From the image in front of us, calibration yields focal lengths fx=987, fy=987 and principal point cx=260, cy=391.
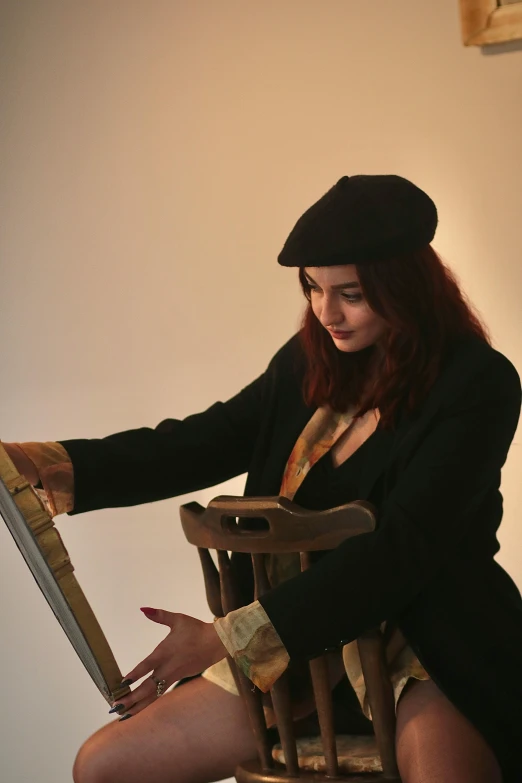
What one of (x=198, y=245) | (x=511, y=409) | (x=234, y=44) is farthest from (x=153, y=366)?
(x=511, y=409)

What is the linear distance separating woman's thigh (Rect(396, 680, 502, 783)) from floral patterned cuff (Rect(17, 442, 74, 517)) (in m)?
0.55

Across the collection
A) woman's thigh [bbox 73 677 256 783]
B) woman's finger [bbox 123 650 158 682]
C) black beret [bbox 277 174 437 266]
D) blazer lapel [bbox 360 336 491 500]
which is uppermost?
black beret [bbox 277 174 437 266]

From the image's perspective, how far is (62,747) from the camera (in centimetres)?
230

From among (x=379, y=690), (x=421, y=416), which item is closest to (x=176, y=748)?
(x=379, y=690)

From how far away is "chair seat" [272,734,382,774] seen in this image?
124 centimetres

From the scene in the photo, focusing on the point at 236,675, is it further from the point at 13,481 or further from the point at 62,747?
the point at 62,747

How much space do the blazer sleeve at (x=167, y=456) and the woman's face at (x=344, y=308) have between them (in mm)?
271

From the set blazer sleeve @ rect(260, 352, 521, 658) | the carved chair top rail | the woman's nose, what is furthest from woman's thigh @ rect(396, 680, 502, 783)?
the woman's nose

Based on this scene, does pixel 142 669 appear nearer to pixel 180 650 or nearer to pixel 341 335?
pixel 180 650

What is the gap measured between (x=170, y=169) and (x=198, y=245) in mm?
177

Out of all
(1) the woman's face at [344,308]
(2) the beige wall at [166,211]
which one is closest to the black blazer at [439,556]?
(1) the woman's face at [344,308]

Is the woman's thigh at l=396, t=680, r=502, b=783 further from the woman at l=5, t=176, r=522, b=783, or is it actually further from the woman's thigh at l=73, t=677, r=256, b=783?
the woman's thigh at l=73, t=677, r=256, b=783

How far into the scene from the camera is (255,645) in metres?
1.16

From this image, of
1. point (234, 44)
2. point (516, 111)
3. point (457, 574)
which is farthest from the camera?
point (234, 44)
